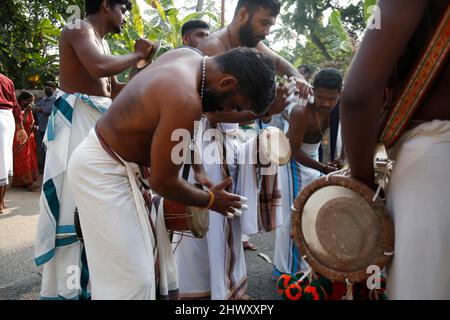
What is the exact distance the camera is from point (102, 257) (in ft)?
6.85

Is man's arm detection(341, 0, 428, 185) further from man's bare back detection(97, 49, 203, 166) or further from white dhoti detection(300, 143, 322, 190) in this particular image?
white dhoti detection(300, 143, 322, 190)

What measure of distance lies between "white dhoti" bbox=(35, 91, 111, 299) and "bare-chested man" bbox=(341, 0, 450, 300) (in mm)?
2185

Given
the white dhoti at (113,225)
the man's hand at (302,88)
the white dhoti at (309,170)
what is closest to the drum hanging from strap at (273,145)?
the man's hand at (302,88)

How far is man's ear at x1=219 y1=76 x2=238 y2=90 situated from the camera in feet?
6.66

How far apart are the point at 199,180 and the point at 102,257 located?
0.92 meters

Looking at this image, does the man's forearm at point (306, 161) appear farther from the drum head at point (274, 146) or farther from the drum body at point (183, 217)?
the drum body at point (183, 217)

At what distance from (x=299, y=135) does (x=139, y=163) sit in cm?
185

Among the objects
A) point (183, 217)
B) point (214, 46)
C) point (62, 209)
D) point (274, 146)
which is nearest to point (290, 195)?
point (274, 146)

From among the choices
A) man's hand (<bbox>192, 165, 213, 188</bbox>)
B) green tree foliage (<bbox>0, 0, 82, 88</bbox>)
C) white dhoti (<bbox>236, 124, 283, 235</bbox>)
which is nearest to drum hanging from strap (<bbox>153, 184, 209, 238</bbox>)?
man's hand (<bbox>192, 165, 213, 188</bbox>)

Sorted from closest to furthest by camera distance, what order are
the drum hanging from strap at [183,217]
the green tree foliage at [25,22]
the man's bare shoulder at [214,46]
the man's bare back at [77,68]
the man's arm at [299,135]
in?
1. the drum hanging from strap at [183,217]
2. the man's bare back at [77,68]
3. the man's bare shoulder at [214,46]
4. the man's arm at [299,135]
5. the green tree foliage at [25,22]

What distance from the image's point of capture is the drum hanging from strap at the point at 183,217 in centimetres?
231

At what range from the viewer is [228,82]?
204 cm

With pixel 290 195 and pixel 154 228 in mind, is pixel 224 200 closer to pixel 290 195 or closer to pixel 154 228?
pixel 154 228

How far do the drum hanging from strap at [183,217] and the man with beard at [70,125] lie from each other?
1040 mm
